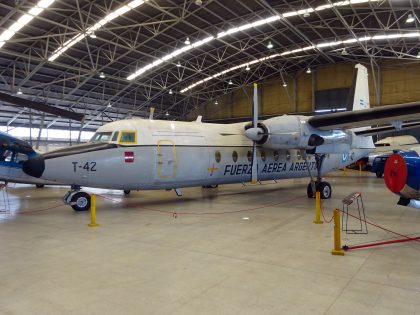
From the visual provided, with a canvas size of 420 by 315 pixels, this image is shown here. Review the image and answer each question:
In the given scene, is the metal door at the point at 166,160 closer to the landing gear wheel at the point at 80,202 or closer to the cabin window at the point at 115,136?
the cabin window at the point at 115,136

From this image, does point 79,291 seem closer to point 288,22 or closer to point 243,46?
point 288,22

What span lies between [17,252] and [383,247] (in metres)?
7.11

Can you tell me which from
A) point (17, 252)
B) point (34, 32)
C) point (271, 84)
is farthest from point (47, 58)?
point (271, 84)

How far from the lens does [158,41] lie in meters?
24.3

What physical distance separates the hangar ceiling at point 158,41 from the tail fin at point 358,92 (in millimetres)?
4876

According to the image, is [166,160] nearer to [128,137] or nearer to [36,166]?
[128,137]

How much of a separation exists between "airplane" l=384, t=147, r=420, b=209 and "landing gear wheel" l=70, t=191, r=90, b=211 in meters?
8.76

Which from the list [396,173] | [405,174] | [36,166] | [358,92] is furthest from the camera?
[358,92]

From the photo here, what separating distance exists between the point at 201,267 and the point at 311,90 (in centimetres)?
3545

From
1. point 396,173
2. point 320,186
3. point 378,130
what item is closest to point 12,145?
point 320,186

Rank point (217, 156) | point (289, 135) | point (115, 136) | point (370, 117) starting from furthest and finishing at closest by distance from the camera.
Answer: point (217, 156) < point (289, 135) < point (370, 117) < point (115, 136)

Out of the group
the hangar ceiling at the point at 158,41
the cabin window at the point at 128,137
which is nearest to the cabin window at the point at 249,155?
the cabin window at the point at 128,137

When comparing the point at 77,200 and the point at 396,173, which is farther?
the point at 77,200

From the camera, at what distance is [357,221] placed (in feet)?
28.7
